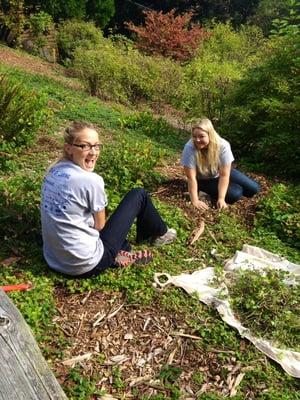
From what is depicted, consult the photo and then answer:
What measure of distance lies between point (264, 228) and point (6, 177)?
9.29ft

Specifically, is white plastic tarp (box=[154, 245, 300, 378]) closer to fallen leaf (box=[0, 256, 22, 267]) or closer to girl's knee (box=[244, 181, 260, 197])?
fallen leaf (box=[0, 256, 22, 267])

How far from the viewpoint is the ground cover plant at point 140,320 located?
304 cm

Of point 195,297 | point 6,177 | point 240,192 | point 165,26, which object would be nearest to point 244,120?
point 240,192

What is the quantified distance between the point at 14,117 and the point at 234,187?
2.71 m

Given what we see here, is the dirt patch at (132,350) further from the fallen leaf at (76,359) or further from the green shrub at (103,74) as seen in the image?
the green shrub at (103,74)

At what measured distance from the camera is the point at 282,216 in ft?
17.5

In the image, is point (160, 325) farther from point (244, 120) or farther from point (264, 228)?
point (244, 120)

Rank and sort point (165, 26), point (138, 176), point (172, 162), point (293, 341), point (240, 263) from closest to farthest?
point (293, 341) < point (240, 263) < point (138, 176) < point (172, 162) < point (165, 26)

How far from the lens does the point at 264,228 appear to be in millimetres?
5254

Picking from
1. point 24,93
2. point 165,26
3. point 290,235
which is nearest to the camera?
point 290,235

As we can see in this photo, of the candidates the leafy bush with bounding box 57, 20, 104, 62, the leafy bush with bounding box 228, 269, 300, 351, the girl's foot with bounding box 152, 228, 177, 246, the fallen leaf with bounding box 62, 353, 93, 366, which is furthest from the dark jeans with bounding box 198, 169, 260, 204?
the leafy bush with bounding box 57, 20, 104, 62

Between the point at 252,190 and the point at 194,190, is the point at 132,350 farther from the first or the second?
the point at 252,190

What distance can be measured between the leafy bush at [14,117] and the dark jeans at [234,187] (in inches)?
88.1

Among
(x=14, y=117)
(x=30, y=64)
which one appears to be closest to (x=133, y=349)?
(x=14, y=117)
